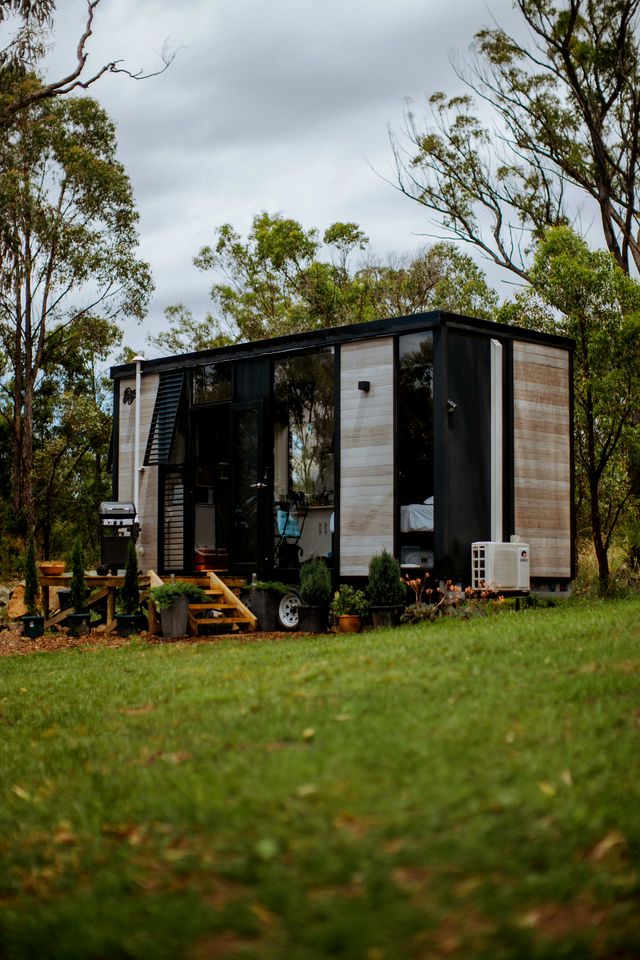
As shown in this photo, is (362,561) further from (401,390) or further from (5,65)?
(5,65)

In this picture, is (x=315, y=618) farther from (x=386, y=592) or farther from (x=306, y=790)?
(x=306, y=790)

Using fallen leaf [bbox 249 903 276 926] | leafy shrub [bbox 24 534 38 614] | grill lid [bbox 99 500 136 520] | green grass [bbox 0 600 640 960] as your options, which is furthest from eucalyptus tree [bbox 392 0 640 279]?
fallen leaf [bbox 249 903 276 926]

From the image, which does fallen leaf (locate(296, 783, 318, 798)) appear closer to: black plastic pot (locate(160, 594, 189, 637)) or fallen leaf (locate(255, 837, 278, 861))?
fallen leaf (locate(255, 837, 278, 861))

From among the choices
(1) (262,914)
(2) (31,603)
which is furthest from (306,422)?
(1) (262,914)

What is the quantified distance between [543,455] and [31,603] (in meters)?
6.40

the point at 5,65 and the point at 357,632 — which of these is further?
the point at 5,65

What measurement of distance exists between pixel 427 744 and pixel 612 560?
12.4 metres

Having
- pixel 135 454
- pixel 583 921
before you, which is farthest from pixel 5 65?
pixel 583 921

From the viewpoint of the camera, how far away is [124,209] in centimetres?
2380

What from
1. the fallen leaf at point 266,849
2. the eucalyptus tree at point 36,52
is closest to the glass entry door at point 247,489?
the eucalyptus tree at point 36,52

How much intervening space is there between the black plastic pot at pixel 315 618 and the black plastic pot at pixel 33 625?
332 centimetres

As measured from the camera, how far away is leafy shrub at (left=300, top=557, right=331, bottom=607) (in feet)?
35.7

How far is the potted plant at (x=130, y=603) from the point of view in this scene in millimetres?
11555

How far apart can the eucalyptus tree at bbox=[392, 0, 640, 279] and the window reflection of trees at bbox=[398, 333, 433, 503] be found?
9.81 m
